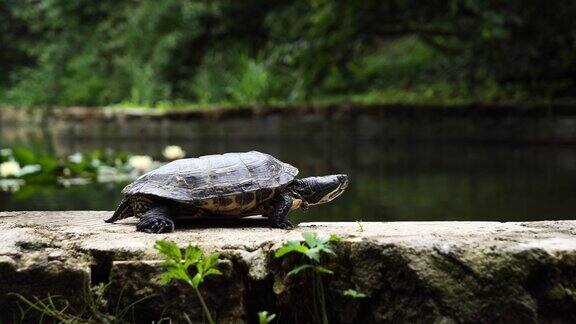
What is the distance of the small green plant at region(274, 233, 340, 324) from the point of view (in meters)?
2.06

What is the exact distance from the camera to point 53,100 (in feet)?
58.7

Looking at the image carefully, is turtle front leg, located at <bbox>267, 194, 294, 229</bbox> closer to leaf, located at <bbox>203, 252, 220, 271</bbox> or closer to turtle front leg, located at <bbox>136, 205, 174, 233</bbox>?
turtle front leg, located at <bbox>136, 205, 174, 233</bbox>

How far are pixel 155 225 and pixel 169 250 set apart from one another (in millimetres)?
484

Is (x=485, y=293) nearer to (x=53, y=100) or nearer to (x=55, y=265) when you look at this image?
(x=55, y=265)

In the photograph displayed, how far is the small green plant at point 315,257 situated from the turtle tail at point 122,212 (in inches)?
32.9

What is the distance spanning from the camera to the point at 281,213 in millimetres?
2631

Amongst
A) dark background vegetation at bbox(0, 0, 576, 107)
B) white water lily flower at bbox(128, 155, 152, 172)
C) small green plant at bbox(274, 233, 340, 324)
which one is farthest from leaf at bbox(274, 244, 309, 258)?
dark background vegetation at bbox(0, 0, 576, 107)

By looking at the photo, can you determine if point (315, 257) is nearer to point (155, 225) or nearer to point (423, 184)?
point (155, 225)

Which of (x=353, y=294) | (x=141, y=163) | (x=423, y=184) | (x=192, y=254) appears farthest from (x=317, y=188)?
(x=141, y=163)

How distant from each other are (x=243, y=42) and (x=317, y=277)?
14.5 metres

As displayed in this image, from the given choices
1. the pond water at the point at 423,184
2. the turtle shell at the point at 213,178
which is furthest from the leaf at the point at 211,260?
the pond water at the point at 423,184

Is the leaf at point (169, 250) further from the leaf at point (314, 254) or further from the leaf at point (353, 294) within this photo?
the leaf at point (353, 294)

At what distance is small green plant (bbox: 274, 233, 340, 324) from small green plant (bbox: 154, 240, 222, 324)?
7.8 inches

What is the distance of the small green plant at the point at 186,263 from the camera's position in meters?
2.01
